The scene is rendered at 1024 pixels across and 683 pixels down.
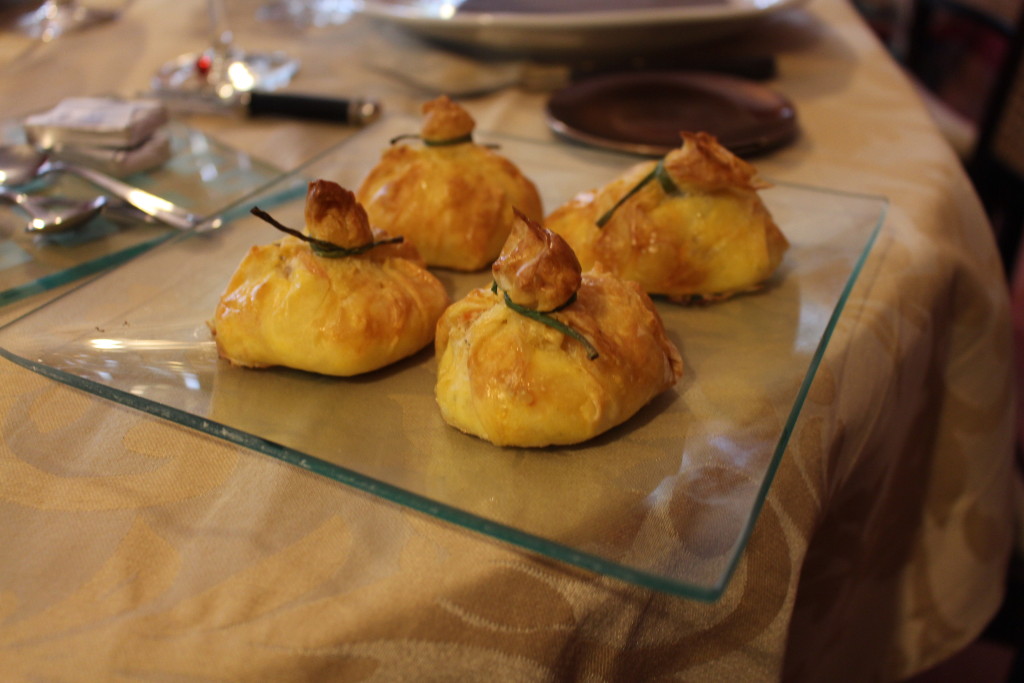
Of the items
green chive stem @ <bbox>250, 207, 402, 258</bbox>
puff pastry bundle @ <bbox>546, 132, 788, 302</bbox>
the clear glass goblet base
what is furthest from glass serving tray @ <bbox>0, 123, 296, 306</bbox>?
the clear glass goblet base

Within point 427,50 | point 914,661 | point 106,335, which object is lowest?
point 914,661

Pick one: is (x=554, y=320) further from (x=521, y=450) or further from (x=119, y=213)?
(x=119, y=213)

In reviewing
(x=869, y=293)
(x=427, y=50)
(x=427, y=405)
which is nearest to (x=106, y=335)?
(x=427, y=405)

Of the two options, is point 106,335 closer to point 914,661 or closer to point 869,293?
point 869,293

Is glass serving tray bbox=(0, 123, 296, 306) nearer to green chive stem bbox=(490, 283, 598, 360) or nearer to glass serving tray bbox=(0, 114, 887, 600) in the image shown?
glass serving tray bbox=(0, 114, 887, 600)

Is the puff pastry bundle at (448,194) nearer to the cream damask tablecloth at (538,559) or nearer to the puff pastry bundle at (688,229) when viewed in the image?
the puff pastry bundle at (688,229)

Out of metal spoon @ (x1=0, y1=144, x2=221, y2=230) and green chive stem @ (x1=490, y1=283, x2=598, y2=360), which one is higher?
green chive stem @ (x1=490, y1=283, x2=598, y2=360)
